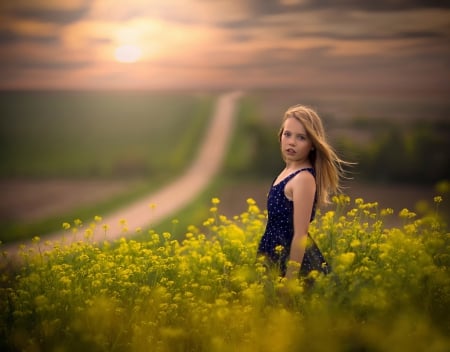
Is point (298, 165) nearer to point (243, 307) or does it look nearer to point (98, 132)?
point (243, 307)

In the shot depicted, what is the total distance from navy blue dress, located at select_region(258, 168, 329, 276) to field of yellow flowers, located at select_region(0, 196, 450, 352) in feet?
0.43

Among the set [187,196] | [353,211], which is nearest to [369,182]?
[187,196]

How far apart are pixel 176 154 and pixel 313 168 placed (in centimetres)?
2533

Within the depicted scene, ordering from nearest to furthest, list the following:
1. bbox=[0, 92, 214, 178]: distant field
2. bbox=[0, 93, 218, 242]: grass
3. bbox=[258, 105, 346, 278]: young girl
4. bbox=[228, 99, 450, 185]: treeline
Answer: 1. bbox=[258, 105, 346, 278]: young girl
2. bbox=[228, 99, 450, 185]: treeline
3. bbox=[0, 93, 218, 242]: grass
4. bbox=[0, 92, 214, 178]: distant field

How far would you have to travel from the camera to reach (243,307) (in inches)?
170

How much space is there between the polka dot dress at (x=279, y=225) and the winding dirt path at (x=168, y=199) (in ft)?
3.57

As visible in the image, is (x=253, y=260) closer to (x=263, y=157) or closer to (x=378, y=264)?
(x=378, y=264)

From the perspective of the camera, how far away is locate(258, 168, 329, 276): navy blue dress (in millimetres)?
4199

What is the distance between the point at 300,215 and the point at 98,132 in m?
37.4

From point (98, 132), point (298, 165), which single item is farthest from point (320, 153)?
point (98, 132)

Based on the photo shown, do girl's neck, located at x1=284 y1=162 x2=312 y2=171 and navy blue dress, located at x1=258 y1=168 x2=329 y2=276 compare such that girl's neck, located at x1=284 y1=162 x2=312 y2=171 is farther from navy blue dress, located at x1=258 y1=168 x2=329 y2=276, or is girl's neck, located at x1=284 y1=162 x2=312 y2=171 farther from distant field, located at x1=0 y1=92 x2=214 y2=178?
distant field, located at x1=0 y1=92 x2=214 y2=178

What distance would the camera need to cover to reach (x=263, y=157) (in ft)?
64.6

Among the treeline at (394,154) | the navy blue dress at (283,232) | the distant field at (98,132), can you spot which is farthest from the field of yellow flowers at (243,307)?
the distant field at (98,132)

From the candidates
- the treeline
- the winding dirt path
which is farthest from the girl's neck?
the treeline
